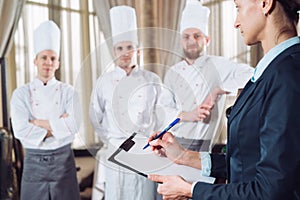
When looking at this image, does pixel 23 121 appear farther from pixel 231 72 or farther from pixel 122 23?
pixel 231 72

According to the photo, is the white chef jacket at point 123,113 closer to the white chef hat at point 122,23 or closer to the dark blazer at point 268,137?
the white chef hat at point 122,23

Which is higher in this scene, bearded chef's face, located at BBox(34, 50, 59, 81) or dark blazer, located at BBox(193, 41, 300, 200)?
bearded chef's face, located at BBox(34, 50, 59, 81)

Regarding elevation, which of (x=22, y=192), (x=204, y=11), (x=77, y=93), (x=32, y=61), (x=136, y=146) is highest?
(x=204, y=11)

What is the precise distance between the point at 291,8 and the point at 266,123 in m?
0.21

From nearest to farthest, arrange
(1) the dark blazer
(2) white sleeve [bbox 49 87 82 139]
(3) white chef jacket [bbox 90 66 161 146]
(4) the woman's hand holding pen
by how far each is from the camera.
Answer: (1) the dark blazer < (4) the woman's hand holding pen < (3) white chef jacket [bbox 90 66 161 146] < (2) white sleeve [bbox 49 87 82 139]

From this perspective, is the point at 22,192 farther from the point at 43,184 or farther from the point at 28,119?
the point at 28,119

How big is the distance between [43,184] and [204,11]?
2.89 feet

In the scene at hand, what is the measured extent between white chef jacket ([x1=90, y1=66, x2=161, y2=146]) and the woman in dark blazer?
574mm

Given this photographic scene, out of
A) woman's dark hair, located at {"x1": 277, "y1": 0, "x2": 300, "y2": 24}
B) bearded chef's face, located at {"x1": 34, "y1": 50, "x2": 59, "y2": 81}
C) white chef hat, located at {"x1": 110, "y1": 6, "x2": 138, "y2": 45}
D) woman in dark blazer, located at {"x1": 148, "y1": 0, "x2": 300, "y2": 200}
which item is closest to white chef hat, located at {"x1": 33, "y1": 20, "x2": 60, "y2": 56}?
bearded chef's face, located at {"x1": 34, "y1": 50, "x2": 59, "y2": 81}

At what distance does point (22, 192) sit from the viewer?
151 cm

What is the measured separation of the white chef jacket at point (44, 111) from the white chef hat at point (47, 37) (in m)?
0.12

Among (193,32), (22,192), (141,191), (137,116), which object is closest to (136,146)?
(137,116)

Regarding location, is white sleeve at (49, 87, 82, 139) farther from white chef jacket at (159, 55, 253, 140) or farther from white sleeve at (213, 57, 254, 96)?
white sleeve at (213, 57, 254, 96)

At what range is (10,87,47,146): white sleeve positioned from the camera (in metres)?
1.46
